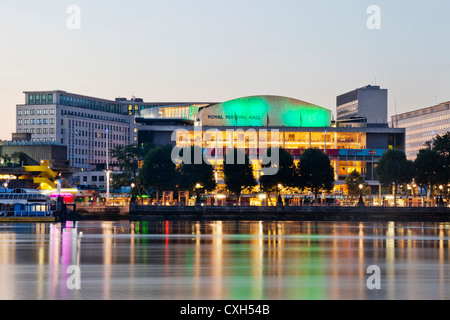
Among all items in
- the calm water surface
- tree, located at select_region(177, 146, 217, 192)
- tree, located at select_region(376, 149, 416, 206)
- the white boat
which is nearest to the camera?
the calm water surface

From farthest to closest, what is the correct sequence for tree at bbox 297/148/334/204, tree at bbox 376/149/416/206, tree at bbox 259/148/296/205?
tree at bbox 376/149/416/206, tree at bbox 297/148/334/204, tree at bbox 259/148/296/205

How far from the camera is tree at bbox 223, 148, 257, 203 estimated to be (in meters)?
174

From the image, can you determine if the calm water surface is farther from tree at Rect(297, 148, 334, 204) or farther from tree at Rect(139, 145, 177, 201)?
tree at Rect(297, 148, 334, 204)

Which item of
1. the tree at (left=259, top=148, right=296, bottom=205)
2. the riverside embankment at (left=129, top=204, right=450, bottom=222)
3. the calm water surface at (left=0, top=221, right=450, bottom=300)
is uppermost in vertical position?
the tree at (left=259, top=148, right=296, bottom=205)

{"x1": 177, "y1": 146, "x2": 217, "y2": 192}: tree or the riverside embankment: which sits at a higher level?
{"x1": 177, "y1": 146, "x2": 217, "y2": 192}: tree

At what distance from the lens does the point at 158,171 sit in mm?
176000

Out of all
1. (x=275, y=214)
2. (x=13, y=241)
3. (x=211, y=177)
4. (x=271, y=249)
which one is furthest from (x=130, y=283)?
(x=211, y=177)

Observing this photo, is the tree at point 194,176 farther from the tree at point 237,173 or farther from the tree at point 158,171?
the tree at point 237,173

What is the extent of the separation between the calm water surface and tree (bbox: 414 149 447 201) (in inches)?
3395

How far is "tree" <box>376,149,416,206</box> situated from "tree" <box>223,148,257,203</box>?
2809 centimetres

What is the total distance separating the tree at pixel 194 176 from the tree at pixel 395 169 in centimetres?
3523

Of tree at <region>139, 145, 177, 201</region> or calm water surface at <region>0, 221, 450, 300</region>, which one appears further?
tree at <region>139, 145, 177, 201</region>

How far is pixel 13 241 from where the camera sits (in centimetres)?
8375

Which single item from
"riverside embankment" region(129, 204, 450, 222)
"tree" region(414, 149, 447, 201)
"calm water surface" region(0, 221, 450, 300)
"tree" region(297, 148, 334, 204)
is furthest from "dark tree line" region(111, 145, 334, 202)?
"calm water surface" region(0, 221, 450, 300)
